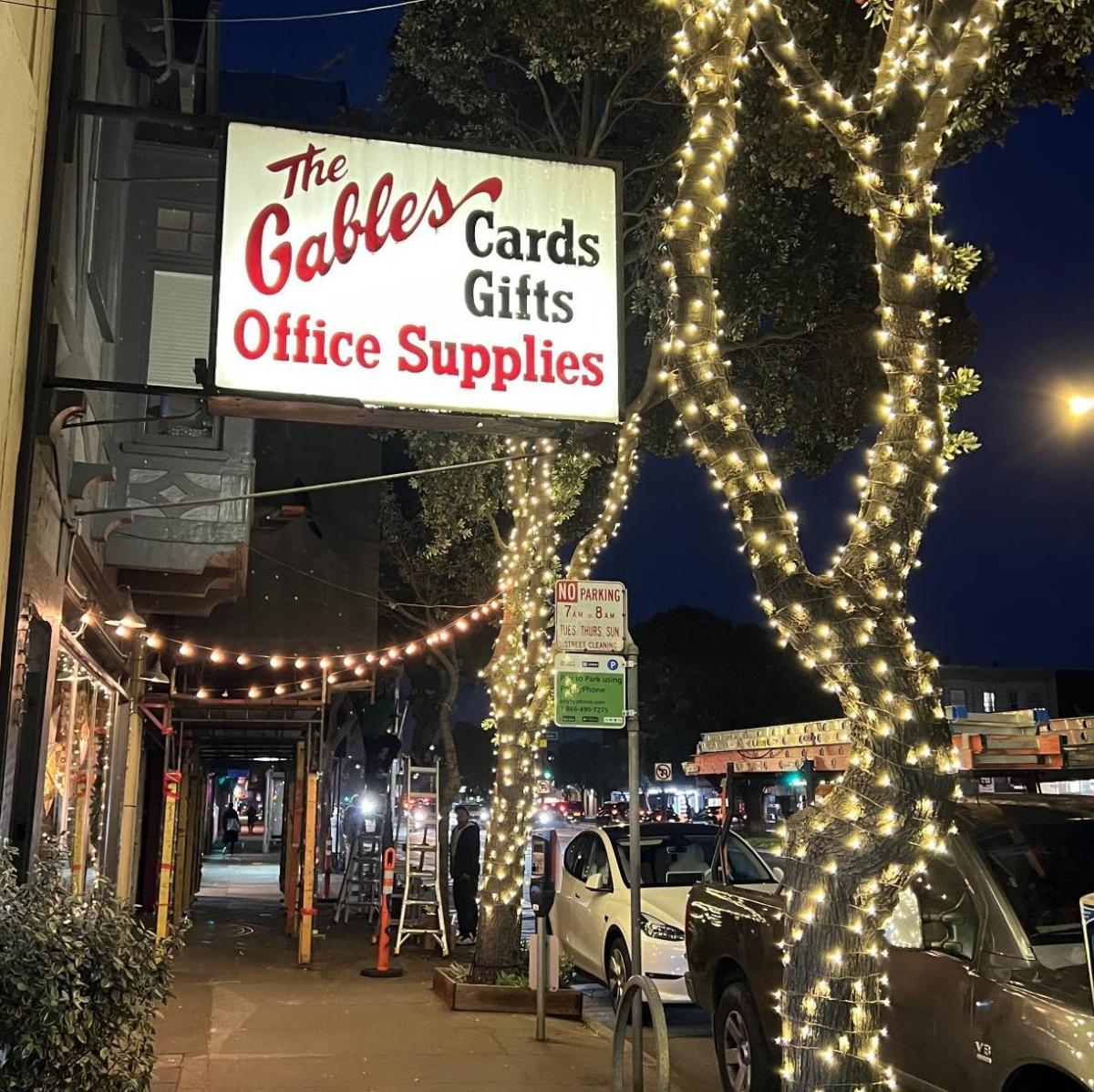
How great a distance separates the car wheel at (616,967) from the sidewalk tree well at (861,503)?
5.45 metres

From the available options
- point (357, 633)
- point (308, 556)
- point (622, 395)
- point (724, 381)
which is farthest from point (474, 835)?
point (724, 381)

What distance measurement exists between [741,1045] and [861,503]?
13.6 ft

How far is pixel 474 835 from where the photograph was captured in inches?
659

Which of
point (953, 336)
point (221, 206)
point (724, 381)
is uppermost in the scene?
point (953, 336)

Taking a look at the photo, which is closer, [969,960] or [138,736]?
[969,960]

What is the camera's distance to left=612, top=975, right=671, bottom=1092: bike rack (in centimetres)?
627

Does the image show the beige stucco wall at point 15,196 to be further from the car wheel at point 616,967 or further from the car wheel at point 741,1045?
the car wheel at point 616,967

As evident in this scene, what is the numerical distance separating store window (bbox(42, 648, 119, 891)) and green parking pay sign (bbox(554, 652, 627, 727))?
3.45 metres

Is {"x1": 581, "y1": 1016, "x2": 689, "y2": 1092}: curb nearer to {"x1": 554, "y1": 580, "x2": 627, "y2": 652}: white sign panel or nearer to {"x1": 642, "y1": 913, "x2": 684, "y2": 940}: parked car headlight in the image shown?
{"x1": 642, "y1": 913, "x2": 684, "y2": 940}: parked car headlight

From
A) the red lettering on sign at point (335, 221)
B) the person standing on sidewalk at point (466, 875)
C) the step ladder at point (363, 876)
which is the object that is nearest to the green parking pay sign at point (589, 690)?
the red lettering on sign at point (335, 221)

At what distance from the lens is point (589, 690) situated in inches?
296

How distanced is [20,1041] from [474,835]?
1297 centimetres

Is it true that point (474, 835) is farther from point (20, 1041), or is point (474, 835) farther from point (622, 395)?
point (20, 1041)

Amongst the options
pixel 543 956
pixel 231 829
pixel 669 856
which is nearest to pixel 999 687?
pixel 231 829
